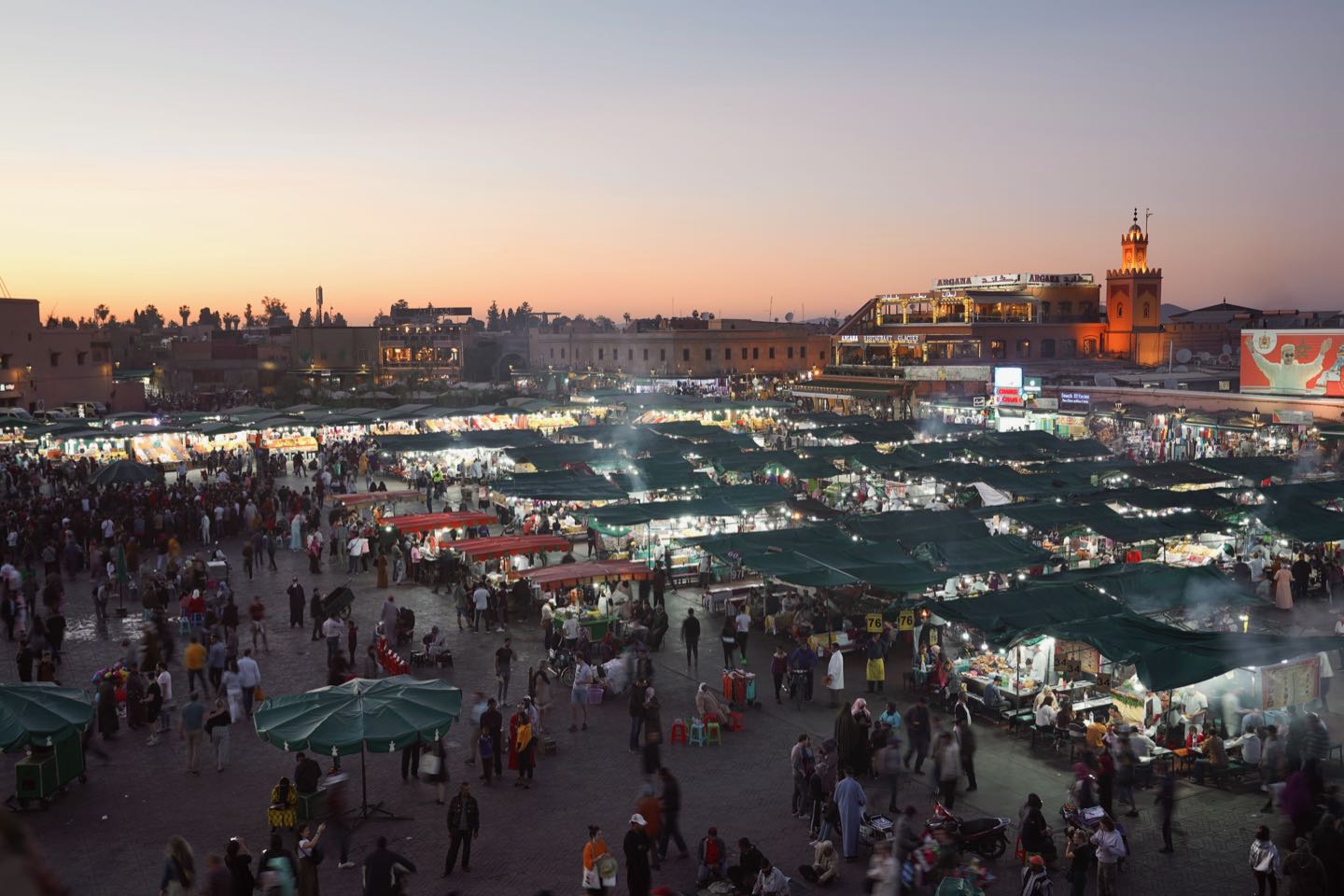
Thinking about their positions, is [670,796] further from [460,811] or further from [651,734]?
[460,811]

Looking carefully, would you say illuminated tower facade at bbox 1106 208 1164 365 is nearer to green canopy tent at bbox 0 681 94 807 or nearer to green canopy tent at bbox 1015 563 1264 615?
green canopy tent at bbox 1015 563 1264 615

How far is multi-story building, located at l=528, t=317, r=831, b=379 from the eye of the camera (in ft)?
271

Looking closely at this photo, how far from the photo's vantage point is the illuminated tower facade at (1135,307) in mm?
74812

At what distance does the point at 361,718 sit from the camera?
10.3 meters

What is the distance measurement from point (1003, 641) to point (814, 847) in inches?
192

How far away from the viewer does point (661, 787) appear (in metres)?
10.1

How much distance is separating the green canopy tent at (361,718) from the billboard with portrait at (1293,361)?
40.1m

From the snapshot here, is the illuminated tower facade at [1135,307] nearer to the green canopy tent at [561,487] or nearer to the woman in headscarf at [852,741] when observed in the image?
the green canopy tent at [561,487]

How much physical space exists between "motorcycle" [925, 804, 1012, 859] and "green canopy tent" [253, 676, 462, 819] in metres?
4.84

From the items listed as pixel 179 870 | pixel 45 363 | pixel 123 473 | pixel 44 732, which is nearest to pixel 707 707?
pixel 179 870

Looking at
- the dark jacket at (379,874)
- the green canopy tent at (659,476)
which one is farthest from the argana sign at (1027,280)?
the dark jacket at (379,874)

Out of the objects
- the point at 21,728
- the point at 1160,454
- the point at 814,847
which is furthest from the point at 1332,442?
the point at 21,728

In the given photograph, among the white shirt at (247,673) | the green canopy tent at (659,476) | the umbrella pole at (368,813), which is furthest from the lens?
the green canopy tent at (659,476)

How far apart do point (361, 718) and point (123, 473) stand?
787 inches
